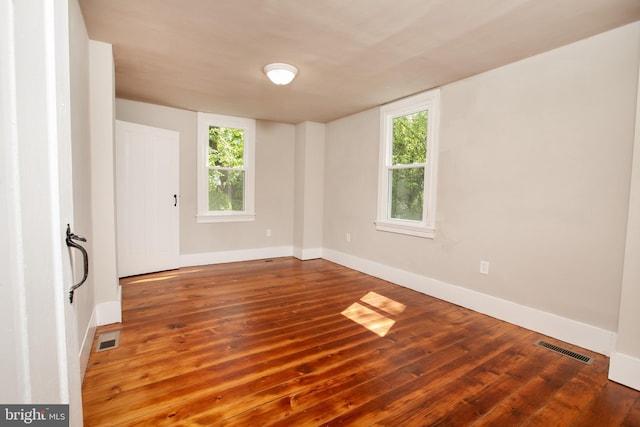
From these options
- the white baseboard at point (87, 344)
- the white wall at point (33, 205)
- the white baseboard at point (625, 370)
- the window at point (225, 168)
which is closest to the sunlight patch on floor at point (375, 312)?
the white baseboard at point (625, 370)

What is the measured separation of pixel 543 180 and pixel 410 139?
63.7 inches

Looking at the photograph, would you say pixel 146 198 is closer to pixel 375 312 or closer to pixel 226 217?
pixel 226 217

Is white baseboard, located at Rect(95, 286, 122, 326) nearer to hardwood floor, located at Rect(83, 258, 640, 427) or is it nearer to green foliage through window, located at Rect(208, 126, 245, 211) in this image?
hardwood floor, located at Rect(83, 258, 640, 427)

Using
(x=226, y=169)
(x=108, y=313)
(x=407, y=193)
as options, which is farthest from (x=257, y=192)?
(x=108, y=313)

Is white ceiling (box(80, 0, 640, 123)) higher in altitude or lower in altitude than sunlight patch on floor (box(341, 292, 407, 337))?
higher

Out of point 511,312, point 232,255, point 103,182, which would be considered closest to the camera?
point 103,182

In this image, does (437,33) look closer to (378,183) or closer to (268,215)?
(378,183)

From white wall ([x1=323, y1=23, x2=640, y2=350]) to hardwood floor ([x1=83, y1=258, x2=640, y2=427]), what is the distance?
1.47 feet

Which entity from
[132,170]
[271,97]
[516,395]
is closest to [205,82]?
[271,97]

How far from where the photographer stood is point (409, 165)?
3871 millimetres

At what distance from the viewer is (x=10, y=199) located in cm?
64

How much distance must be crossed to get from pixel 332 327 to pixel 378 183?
2277 mm

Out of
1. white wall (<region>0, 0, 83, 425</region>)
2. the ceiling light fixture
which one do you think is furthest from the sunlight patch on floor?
the ceiling light fixture

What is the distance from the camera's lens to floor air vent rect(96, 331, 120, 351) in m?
2.25
